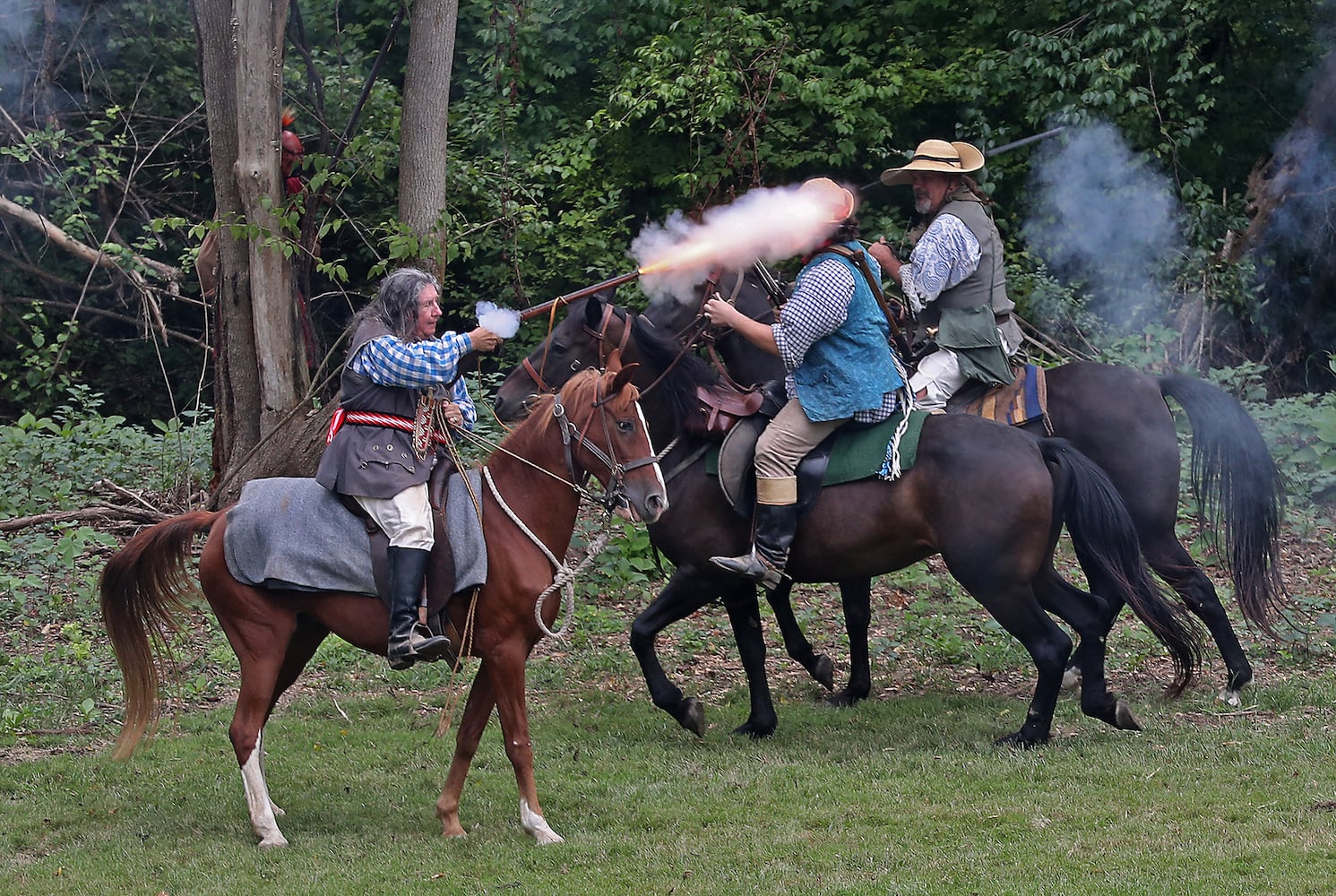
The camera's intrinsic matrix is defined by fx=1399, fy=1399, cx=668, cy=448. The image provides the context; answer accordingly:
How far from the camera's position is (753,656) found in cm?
757

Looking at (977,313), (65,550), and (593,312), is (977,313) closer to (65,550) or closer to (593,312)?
(593,312)

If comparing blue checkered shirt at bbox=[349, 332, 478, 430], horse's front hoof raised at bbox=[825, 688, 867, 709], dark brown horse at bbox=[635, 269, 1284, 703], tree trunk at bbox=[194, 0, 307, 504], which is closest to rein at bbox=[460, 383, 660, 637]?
blue checkered shirt at bbox=[349, 332, 478, 430]

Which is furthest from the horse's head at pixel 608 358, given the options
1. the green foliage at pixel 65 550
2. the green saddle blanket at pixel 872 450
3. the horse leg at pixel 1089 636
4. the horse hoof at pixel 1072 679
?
the green foliage at pixel 65 550

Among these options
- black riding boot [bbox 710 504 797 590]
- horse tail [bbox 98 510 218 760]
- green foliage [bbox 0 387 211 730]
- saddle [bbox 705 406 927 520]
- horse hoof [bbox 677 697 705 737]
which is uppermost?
saddle [bbox 705 406 927 520]

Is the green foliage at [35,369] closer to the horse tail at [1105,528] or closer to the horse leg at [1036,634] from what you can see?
the horse leg at [1036,634]

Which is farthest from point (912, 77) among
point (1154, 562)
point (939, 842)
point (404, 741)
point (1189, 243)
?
point (939, 842)

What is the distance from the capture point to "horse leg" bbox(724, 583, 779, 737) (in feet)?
24.6

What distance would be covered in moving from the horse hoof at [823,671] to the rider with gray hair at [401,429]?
2823 mm

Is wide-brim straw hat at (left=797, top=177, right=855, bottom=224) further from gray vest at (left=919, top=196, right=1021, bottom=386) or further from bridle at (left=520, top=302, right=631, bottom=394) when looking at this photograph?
bridle at (left=520, top=302, right=631, bottom=394)

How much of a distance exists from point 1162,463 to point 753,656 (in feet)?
8.17

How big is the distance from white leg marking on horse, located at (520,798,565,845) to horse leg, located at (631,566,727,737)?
1579 millimetres

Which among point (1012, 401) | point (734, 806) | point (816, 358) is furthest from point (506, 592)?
point (1012, 401)

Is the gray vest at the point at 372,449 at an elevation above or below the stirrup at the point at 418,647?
above

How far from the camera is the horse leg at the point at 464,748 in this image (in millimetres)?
5930
